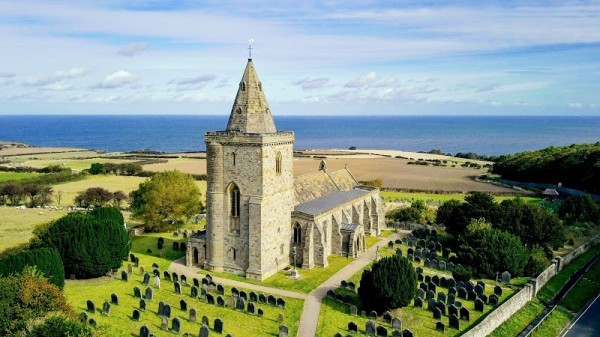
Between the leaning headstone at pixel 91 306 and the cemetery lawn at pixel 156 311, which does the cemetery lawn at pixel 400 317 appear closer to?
the cemetery lawn at pixel 156 311

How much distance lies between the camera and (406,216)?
5603 cm

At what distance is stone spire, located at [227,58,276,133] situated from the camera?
117 ft

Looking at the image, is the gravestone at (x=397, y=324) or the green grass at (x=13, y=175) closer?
the gravestone at (x=397, y=324)

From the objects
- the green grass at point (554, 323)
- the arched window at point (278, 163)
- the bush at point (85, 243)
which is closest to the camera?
the green grass at point (554, 323)

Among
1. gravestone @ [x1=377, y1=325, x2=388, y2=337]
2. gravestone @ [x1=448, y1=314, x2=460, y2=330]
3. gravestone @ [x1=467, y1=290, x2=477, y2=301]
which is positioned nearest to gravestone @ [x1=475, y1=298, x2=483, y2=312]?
gravestone @ [x1=467, y1=290, x2=477, y2=301]

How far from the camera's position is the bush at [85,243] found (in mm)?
34875

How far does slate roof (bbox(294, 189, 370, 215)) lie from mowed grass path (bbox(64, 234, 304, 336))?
954cm

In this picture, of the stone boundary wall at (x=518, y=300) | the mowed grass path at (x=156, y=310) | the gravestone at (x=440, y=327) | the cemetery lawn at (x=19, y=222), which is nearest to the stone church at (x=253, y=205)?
the mowed grass path at (x=156, y=310)

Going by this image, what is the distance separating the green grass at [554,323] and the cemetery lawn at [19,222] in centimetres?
3942

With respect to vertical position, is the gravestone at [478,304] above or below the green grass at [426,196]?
below

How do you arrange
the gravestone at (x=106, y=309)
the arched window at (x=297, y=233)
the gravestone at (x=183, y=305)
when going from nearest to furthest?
the gravestone at (x=106, y=309) < the gravestone at (x=183, y=305) < the arched window at (x=297, y=233)

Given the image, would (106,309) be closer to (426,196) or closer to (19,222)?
(19,222)

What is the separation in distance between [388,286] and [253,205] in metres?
11.3

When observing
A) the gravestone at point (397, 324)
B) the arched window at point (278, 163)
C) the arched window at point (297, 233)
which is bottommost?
the gravestone at point (397, 324)
